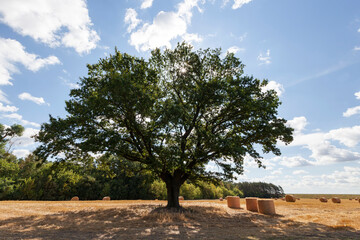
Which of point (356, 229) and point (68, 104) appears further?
point (68, 104)

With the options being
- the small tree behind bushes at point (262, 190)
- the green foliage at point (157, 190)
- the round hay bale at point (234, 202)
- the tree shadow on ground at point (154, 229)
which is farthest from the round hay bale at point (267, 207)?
the small tree behind bushes at point (262, 190)

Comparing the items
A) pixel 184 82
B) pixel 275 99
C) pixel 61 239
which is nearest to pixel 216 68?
pixel 184 82

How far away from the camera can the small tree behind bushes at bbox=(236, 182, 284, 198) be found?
110938 mm

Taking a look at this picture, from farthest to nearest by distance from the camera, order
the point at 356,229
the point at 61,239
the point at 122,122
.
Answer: the point at 122,122 → the point at 356,229 → the point at 61,239

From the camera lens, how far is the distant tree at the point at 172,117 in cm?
1527

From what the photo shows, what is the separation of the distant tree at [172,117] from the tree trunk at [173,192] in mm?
86

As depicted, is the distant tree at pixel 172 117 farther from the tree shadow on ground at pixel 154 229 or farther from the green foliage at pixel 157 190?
the green foliage at pixel 157 190

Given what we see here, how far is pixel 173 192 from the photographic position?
1820 centimetres

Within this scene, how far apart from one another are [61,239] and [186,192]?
207 feet

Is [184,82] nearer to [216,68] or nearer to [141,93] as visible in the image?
[216,68]

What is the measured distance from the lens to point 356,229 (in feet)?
36.1

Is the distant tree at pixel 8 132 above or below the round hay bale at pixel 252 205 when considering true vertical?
above

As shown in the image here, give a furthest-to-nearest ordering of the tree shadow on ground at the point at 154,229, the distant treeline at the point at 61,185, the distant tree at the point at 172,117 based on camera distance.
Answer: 1. the distant treeline at the point at 61,185
2. the distant tree at the point at 172,117
3. the tree shadow on ground at the point at 154,229

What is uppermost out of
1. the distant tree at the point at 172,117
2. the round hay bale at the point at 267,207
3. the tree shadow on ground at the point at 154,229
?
the distant tree at the point at 172,117
